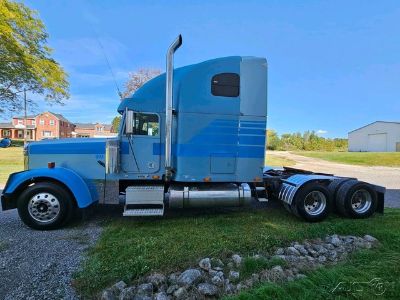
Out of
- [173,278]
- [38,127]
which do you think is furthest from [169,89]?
[38,127]

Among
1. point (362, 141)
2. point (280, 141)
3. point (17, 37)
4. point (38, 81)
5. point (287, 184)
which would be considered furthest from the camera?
point (280, 141)

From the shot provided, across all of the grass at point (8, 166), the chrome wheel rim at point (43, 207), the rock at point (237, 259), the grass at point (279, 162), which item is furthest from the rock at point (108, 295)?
the grass at point (279, 162)

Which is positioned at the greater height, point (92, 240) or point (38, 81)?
point (38, 81)

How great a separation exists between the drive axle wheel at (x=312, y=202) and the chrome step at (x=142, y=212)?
289cm

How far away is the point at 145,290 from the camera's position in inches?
137

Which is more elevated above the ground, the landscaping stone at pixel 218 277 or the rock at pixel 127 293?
the landscaping stone at pixel 218 277

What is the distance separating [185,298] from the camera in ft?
11.1

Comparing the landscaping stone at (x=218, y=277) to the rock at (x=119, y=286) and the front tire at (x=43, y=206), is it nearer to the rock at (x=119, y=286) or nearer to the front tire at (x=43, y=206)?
the rock at (x=119, y=286)

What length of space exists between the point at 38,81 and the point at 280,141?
5841 centimetres

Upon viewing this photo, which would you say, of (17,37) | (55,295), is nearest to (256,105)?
(55,295)

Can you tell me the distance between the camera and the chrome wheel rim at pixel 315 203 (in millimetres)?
6461

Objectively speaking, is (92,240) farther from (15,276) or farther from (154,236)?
(15,276)

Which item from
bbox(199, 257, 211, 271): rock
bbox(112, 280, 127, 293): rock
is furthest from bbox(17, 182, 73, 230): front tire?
bbox(199, 257, 211, 271): rock

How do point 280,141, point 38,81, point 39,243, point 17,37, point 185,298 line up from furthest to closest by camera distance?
point 280,141 < point 38,81 < point 17,37 < point 39,243 < point 185,298
